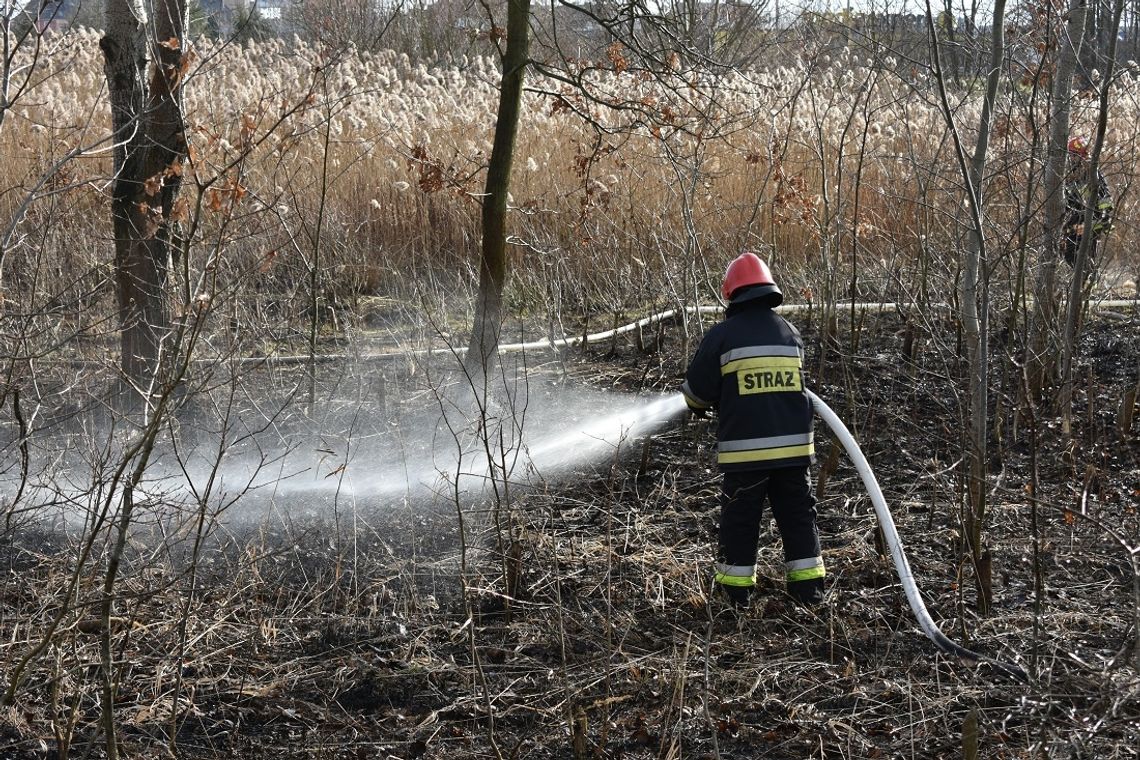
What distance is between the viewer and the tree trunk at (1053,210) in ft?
18.6

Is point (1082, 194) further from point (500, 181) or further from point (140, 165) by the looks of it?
point (140, 165)

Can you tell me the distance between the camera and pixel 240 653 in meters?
3.91

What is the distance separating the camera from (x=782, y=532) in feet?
14.3

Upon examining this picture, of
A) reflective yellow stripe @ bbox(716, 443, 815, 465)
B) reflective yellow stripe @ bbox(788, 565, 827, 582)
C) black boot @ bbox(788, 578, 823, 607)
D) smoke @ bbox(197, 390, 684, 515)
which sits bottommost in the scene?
black boot @ bbox(788, 578, 823, 607)

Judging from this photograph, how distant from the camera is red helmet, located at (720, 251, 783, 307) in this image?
4.33m

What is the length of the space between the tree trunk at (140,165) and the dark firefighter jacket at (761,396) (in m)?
2.81

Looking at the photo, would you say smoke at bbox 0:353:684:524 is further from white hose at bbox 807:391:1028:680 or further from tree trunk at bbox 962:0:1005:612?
tree trunk at bbox 962:0:1005:612

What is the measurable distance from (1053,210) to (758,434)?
10.2 ft

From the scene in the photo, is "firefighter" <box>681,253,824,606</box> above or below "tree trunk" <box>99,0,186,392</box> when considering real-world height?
below

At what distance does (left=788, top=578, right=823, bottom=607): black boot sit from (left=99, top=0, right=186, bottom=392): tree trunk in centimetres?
319

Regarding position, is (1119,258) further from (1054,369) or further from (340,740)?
(340,740)

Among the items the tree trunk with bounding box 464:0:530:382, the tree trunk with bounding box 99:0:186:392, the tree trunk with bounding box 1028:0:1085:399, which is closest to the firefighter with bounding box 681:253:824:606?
the tree trunk with bounding box 1028:0:1085:399

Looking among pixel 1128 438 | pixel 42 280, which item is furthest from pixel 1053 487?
pixel 42 280

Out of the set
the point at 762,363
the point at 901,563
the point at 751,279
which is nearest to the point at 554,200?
the point at 751,279
